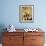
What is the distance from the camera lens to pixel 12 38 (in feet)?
12.6

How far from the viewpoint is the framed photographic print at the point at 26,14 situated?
4.31m

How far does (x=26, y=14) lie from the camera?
14.2 ft

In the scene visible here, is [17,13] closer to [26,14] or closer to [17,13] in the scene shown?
[17,13]

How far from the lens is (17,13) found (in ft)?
14.2

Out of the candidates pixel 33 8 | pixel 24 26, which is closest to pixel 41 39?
pixel 24 26

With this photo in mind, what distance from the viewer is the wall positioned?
4.29 meters

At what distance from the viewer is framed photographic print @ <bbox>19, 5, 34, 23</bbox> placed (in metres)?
4.31

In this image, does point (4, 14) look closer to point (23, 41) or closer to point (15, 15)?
point (15, 15)

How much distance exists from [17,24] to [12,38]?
25.5 inches

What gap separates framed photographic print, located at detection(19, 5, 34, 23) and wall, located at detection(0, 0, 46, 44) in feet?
0.32

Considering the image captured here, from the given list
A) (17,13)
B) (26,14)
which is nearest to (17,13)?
(17,13)

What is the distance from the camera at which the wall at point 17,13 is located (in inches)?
169

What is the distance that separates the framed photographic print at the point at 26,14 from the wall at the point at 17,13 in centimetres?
10

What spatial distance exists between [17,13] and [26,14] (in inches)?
11.5
